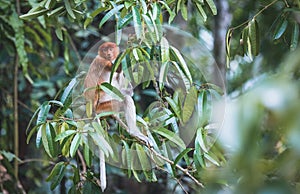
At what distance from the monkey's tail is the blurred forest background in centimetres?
12

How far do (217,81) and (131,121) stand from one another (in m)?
0.50

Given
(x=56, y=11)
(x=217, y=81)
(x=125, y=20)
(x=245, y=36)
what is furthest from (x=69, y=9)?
(x=217, y=81)

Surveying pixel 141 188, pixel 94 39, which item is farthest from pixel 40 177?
pixel 94 39

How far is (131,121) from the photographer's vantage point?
40.0 inches

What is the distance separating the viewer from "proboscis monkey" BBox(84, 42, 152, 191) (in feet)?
3.34

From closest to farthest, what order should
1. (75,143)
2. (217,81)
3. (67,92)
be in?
(75,143) → (67,92) → (217,81)

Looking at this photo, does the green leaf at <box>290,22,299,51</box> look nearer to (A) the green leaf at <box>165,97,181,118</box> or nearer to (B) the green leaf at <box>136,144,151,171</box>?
(A) the green leaf at <box>165,97,181,118</box>

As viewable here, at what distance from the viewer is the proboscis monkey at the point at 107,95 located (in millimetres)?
1017

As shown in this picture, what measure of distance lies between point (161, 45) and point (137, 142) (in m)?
0.21

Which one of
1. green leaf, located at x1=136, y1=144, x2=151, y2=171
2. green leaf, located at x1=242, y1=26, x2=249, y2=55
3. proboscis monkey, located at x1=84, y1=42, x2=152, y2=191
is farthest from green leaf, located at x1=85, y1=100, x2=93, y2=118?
green leaf, located at x1=242, y1=26, x2=249, y2=55

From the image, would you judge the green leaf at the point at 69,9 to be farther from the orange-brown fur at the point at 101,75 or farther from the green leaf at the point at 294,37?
the green leaf at the point at 294,37

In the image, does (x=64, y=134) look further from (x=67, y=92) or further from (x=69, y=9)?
(x=69, y=9)

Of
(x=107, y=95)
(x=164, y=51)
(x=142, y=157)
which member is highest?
(x=164, y=51)

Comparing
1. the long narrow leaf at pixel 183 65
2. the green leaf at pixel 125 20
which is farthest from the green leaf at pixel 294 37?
the green leaf at pixel 125 20
